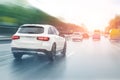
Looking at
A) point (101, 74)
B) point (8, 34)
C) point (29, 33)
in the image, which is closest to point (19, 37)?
point (29, 33)

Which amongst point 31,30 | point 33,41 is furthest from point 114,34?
point 33,41

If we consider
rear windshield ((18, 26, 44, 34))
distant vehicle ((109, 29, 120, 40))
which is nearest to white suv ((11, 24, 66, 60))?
rear windshield ((18, 26, 44, 34))

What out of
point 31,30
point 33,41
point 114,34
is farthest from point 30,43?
point 114,34

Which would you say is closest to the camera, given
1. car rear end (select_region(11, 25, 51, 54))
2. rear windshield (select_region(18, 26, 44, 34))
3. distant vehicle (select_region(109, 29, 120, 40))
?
car rear end (select_region(11, 25, 51, 54))

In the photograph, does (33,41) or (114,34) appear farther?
(114,34)

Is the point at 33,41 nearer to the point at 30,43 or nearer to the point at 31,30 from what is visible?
the point at 30,43

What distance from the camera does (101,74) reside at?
1125cm

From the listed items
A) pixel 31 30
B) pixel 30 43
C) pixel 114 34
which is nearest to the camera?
pixel 30 43

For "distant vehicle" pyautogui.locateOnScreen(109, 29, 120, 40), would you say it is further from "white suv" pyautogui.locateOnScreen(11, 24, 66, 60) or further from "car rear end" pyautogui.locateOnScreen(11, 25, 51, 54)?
"car rear end" pyautogui.locateOnScreen(11, 25, 51, 54)

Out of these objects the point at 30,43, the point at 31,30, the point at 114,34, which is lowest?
the point at 114,34

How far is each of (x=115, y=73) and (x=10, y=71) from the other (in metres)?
3.37

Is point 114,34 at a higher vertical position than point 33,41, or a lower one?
lower

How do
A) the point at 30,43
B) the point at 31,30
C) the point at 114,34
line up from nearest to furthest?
the point at 30,43 → the point at 31,30 → the point at 114,34

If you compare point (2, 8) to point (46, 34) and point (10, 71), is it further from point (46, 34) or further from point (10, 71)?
point (10, 71)
